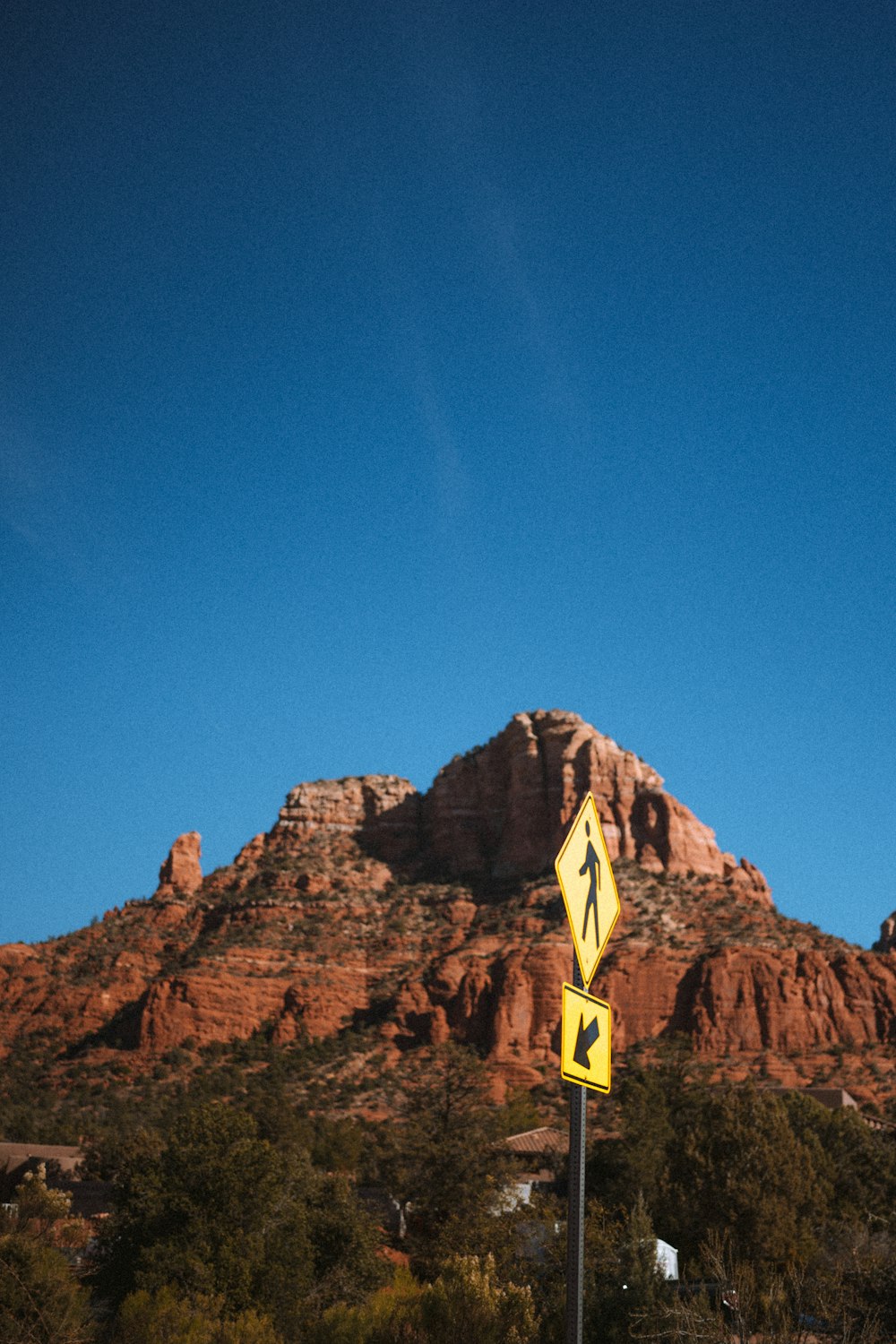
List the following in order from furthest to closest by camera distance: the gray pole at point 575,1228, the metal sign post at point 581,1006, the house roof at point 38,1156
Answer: the house roof at point 38,1156 → the metal sign post at point 581,1006 → the gray pole at point 575,1228

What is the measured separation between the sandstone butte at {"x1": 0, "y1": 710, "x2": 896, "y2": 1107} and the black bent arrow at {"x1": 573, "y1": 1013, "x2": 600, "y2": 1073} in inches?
2685

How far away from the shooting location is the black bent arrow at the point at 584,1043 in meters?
6.11

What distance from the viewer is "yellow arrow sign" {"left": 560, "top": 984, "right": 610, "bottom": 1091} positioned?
6.03 m

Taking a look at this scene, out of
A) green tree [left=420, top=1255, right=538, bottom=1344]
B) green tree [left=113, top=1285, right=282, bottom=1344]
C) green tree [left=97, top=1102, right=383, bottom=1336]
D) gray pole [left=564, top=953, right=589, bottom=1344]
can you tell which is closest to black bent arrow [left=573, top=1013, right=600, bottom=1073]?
gray pole [left=564, top=953, right=589, bottom=1344]

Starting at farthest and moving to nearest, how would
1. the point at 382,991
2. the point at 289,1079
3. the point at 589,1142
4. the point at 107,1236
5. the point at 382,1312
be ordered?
the point at 382,991, the point at 289,1079, the point at 589,1142, the point at 107,1236, the point at 382,1312

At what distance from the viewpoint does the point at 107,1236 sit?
2672cm

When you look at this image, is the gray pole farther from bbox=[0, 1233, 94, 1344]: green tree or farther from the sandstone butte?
the sandstone butte

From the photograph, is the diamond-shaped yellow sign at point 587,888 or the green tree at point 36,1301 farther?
the green tree at point 36,1301

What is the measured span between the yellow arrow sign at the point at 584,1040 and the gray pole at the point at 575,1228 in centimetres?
15

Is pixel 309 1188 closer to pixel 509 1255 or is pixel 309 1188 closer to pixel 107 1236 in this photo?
pixel 107 1236

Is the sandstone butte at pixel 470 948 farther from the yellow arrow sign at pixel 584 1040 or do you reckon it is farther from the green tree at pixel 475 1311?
the yellow arrow sign at pixel 584 1040

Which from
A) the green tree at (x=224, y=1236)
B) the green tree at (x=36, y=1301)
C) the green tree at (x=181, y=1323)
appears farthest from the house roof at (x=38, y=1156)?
the green tree at (x=36, y=1301)

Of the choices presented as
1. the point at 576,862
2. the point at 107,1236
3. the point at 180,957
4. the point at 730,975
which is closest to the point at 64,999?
the point at 180,957

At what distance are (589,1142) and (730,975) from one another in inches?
1348
